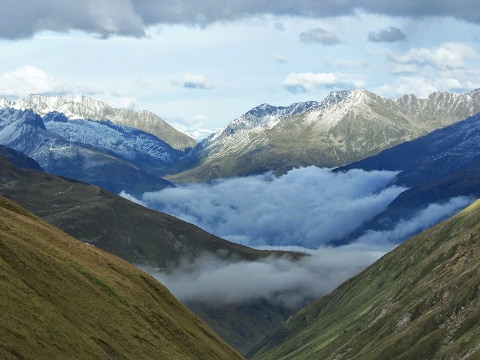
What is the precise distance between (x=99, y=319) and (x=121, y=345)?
18.0 feet

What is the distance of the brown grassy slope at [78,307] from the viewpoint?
3885 inches

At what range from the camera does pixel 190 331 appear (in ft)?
528

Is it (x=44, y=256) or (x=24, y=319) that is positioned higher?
(x=44, y=256)

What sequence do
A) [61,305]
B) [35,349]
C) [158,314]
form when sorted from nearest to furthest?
1. [35,349]
2. [61,305]
3. [158,314]

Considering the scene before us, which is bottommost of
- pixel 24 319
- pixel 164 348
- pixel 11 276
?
pixel 164 348

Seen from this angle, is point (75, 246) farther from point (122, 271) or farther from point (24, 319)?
point (24, 319)

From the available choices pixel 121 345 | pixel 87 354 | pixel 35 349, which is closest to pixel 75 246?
pixel 121 345

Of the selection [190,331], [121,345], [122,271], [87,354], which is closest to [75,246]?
[122,271]

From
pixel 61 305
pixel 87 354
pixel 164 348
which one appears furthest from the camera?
pixel 164 348

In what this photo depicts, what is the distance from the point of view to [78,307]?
11869 centimetres

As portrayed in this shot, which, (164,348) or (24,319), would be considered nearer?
(24,319)

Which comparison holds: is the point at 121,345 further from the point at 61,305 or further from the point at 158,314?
the point at 158,314

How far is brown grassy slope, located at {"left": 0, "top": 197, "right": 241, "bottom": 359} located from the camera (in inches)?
3885

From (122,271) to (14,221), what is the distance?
27221mm
